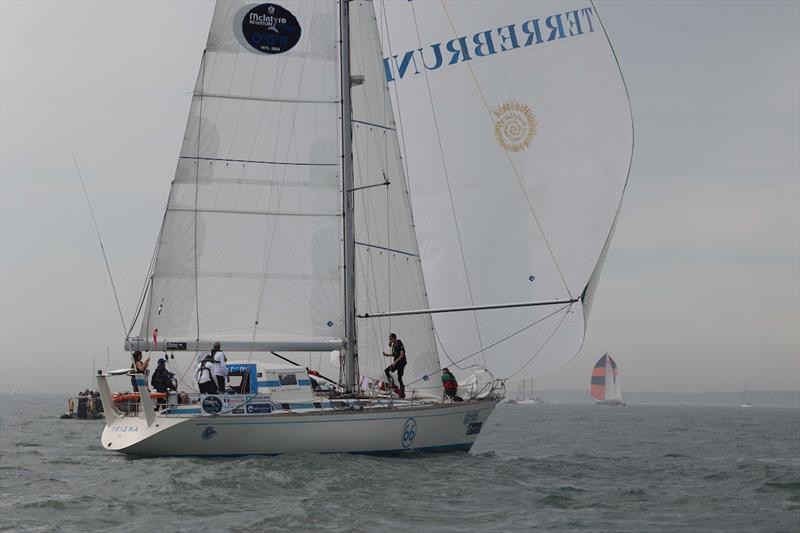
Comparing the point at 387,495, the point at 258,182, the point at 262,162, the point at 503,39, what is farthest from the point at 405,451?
the point at 503,39

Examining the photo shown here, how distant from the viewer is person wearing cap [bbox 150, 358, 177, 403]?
19.8 metres

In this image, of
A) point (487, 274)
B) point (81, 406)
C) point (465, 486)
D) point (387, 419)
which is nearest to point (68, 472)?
point (387, 419)

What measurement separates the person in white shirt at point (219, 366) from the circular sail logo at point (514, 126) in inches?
374

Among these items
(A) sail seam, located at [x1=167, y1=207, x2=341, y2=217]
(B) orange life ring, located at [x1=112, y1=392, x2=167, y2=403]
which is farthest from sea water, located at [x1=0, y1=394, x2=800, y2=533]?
(A) sail seam, located at [x1=167, y1=207, x2=341, y2=217]

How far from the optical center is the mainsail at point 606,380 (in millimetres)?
131125

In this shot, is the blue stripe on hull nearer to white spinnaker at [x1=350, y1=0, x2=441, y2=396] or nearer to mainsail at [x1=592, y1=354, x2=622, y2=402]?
white spinnaker at [x1=350, y1=0, x2=441, y2=396]

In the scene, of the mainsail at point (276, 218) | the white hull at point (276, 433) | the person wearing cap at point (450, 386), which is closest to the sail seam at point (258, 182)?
the mainsail at point (276, 218)

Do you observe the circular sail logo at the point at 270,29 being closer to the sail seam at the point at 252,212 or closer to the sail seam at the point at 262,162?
the sail seam at the point at 262,162

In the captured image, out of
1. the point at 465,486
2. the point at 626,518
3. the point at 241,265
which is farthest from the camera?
the point at 241,265

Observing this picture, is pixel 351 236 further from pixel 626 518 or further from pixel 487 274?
pixel 626 518

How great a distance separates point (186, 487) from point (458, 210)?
11772 millimetres

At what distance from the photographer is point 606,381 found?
13388cm

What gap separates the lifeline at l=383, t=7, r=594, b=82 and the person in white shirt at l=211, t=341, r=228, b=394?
32.2 ft

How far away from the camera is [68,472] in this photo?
18656 millimetres
